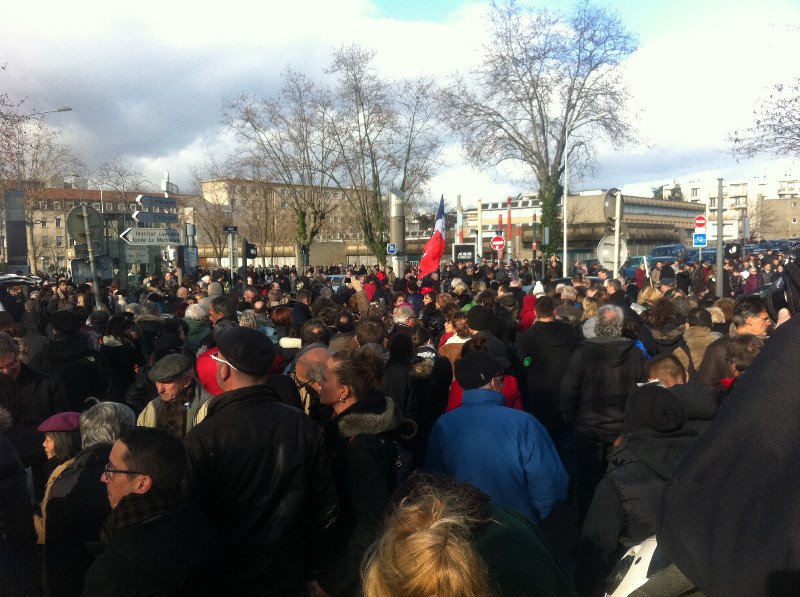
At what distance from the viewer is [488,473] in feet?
12.8

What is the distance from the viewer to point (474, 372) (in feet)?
14.1

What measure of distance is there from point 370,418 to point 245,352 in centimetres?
78

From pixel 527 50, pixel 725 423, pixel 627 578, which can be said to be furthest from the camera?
pixel 527 50

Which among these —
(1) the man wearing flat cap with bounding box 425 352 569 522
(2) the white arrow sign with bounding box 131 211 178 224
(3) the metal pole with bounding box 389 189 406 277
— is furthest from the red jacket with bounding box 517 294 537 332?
(3) the metal pole with bounding box 389 189 406 277

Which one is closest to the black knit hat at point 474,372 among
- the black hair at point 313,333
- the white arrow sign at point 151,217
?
the black hair at point 313,333

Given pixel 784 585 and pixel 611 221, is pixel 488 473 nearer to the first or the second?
pixel 784 585

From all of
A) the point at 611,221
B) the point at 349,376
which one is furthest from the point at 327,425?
the point at 611,221

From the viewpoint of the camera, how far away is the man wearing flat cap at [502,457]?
391cm

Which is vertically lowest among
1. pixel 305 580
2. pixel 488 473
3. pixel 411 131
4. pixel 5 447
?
pixel 305 580

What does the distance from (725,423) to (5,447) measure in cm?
359

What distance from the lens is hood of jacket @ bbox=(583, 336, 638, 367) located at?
20.5 feet

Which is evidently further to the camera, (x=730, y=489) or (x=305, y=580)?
(x=305, y=580)

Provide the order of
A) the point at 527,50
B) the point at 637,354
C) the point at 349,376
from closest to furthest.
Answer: the point at 349,376 < the point at 637,354 < the point at 527,50

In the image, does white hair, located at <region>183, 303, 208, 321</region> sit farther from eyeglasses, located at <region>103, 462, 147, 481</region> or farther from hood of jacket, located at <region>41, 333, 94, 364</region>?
eyeglasses, located at <region>103, 462, 147, 481</region>
